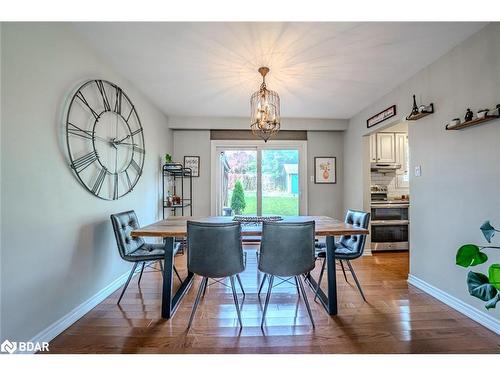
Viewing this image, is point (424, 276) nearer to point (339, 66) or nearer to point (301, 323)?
point (301, 323)

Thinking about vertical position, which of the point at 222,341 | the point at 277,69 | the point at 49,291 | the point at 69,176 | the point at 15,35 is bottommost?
the point at 222,341

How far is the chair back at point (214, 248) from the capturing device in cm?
184

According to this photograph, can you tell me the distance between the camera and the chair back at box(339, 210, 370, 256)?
241 centimetres

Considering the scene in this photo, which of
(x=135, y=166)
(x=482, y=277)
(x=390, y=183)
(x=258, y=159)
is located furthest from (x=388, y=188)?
(x=135, y=166)

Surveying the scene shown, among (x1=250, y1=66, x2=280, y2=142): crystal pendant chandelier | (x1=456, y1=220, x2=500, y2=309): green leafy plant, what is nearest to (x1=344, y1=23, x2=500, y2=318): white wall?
(x1=456, y1=220, x2=500, y2=309): green leafy plant

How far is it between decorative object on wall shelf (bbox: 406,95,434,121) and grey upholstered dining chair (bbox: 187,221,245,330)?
230 cm

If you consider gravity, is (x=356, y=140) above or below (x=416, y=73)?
below

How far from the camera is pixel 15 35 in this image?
148cm

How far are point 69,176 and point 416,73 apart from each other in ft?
11.9

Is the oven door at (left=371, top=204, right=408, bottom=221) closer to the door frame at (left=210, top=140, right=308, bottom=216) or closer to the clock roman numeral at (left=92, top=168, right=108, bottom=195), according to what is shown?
the door frame at (left=210, top=140, right=308, bottom=216)

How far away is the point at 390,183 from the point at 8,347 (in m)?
5.24

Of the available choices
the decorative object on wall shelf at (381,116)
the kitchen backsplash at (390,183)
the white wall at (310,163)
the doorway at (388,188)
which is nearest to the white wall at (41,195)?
the white wall at (310,163)

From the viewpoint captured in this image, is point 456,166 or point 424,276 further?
point 424,276
